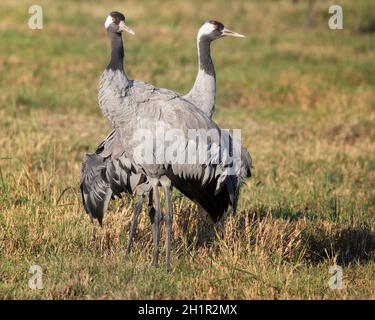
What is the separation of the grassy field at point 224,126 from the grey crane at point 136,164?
244mm

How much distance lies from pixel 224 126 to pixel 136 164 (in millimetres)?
6093

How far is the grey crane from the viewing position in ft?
19.2

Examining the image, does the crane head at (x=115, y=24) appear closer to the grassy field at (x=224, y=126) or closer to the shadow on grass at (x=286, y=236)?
the grassy field at (x=224, y=126)

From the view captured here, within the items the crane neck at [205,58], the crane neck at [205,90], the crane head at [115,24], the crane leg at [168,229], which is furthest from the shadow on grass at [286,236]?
the crane head at [115,24]

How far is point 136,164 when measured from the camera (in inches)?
237

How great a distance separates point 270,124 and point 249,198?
436cm

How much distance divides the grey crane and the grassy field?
0.80 feet

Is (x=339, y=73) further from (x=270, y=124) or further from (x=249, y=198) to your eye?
(x=249, y=198)

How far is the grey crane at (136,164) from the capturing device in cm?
585

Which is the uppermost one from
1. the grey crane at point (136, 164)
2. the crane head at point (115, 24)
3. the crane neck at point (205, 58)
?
the crane head at point (115, 24)

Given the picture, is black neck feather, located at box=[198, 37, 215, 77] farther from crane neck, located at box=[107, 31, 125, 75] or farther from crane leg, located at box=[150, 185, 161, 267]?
crane leg, located at box=[150, 185, 161, 267]

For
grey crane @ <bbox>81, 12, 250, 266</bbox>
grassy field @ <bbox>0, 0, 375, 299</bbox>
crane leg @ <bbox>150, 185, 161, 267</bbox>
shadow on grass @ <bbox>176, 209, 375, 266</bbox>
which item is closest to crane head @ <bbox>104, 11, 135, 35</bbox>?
grey crane @ <bbox>81, 12, 250, 266</bbox>

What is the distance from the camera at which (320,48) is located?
18312mm
